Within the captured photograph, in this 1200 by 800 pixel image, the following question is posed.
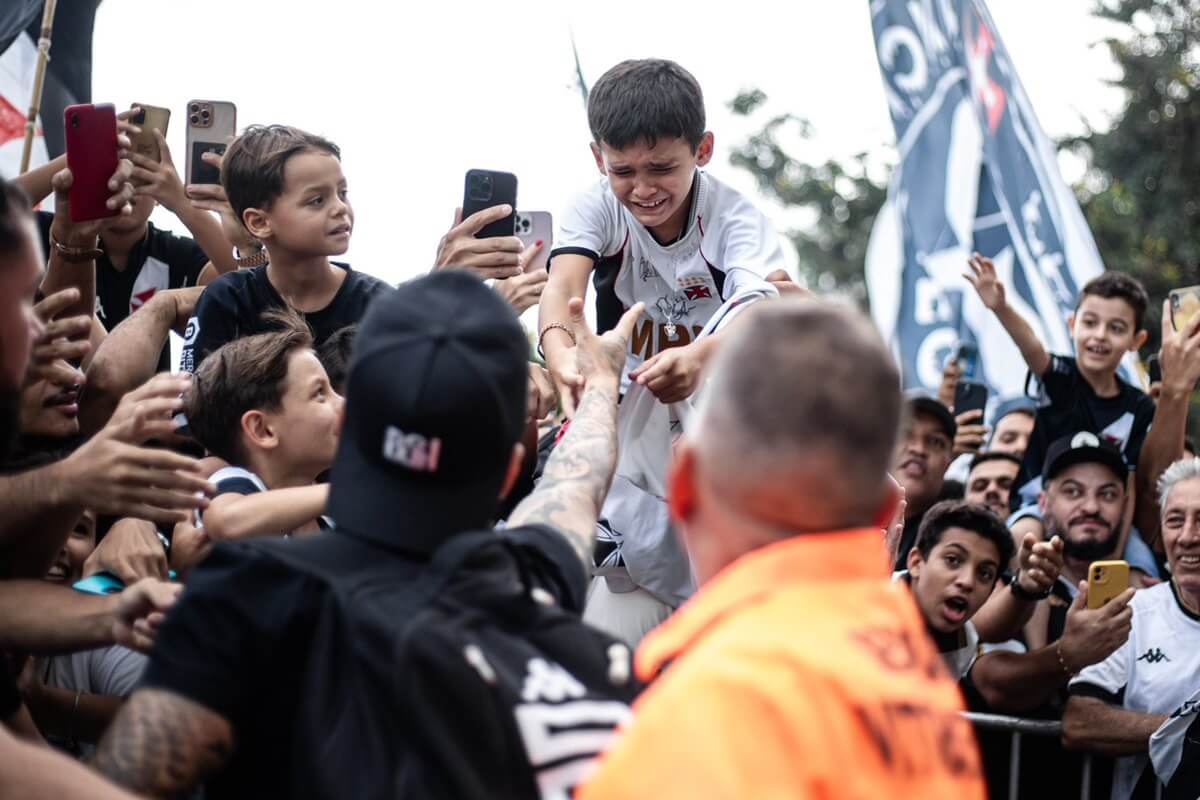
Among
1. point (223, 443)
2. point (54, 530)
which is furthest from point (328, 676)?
point (223, 443)

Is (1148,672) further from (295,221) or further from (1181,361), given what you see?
(295,221)

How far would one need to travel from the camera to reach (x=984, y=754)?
6047mm

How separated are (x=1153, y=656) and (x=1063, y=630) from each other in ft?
1.27

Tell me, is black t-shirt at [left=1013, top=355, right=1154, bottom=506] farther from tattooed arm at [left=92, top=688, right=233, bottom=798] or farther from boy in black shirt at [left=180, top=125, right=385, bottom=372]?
tattooed arm at [left=92, top=688, right=233, bottom=798]

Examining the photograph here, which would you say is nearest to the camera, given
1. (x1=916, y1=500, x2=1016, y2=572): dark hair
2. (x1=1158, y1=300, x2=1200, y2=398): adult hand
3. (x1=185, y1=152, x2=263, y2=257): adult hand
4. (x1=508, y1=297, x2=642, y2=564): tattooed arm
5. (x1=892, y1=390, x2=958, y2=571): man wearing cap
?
(x1=508, y1=297, x2=642, y2=564): tattooed arm

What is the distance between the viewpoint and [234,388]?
3.91 metres

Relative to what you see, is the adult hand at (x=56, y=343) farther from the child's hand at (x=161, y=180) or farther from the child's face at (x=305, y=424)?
the child's hand at (x=161, y=180)

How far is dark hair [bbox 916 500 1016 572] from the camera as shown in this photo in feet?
20.7

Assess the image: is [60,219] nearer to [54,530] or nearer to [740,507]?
[54,530]

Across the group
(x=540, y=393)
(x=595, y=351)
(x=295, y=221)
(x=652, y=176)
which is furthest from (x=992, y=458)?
(x=595, y=351)

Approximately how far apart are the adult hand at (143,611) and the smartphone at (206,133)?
9.70 ft

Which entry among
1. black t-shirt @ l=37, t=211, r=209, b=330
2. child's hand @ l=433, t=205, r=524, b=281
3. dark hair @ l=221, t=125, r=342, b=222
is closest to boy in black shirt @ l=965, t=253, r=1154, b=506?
child's hand @ l=433, t=205, r=524, b=281

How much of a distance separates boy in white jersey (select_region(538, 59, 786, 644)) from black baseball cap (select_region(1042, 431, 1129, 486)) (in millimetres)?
2765

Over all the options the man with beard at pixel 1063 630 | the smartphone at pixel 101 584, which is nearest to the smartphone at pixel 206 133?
the smartphone at pixel 101 584
